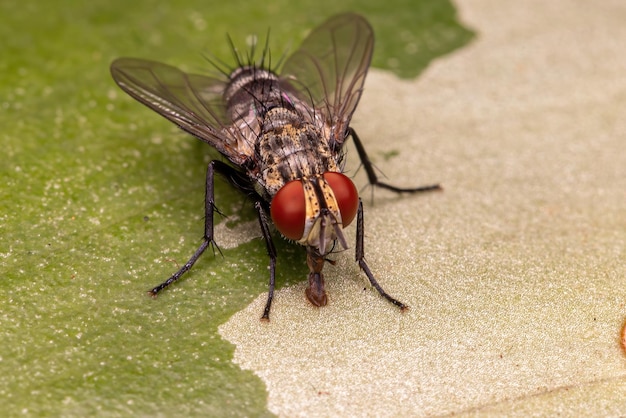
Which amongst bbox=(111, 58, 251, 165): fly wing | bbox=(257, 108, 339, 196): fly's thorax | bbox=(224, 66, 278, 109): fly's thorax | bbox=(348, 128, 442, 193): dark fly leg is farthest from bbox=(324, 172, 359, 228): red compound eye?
bbox=(224, 66, 278, 109): fly's thorax

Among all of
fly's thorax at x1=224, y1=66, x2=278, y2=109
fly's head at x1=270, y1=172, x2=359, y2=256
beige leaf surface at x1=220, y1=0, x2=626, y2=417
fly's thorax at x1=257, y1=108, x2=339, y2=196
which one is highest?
fly's thorax at x1=224, y1=66, x2=278, y2=109

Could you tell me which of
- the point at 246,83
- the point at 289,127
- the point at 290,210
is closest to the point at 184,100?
the point at 246,83

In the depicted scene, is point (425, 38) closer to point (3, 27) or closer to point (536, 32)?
point (536, 32)

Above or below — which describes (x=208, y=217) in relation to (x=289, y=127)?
below

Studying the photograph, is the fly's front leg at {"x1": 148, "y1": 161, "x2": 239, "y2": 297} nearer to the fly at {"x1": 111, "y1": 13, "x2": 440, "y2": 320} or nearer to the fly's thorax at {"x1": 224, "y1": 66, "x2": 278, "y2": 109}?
the fly at {"x1": 111, "y1": 13, "x2": 440, "y2": 320}

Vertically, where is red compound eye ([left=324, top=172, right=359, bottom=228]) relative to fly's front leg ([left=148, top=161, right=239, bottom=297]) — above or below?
above

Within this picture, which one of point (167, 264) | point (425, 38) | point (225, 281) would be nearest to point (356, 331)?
point (225, 281)

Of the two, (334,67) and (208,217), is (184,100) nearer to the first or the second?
(208,217)
